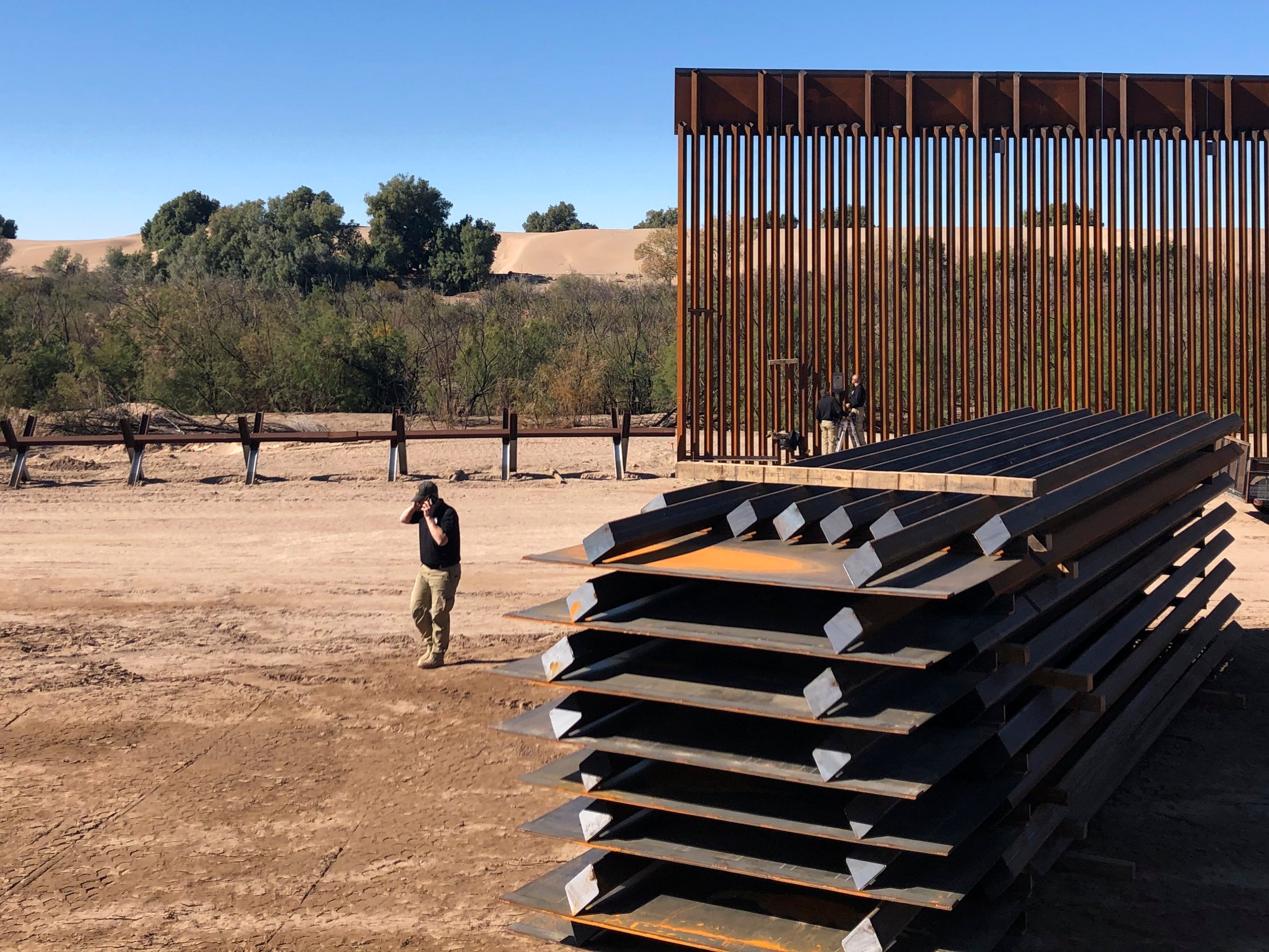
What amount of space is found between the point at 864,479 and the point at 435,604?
521cm

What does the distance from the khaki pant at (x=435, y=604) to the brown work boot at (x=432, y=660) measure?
0.5 inches

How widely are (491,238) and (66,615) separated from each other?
5226 cm

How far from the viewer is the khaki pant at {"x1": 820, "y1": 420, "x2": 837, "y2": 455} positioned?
52.4 ft

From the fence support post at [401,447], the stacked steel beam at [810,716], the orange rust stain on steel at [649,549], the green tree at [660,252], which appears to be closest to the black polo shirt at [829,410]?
the fence support post at [401,447]

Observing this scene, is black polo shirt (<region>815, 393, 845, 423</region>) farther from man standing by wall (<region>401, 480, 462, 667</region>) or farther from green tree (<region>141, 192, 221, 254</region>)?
green tree (<region>141, 192, 221, 254</region>)

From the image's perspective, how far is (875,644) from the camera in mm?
3863

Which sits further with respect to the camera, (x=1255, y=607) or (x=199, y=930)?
(x=1255, y=607)

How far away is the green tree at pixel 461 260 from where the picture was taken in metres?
59.4

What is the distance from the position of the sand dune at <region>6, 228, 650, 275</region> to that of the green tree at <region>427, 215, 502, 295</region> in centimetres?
2121

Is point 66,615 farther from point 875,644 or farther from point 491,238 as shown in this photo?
point 491,238

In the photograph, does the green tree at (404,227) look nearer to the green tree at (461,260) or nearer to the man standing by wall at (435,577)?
the green tree at (461,260)

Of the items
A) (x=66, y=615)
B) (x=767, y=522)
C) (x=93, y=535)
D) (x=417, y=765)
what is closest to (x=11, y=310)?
(x=93, y=535)

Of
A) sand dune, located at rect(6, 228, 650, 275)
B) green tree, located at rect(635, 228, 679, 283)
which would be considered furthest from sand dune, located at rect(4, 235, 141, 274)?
green tree, located at rect(635, 228, 679, 283)

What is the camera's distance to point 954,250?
16703 millimetres
